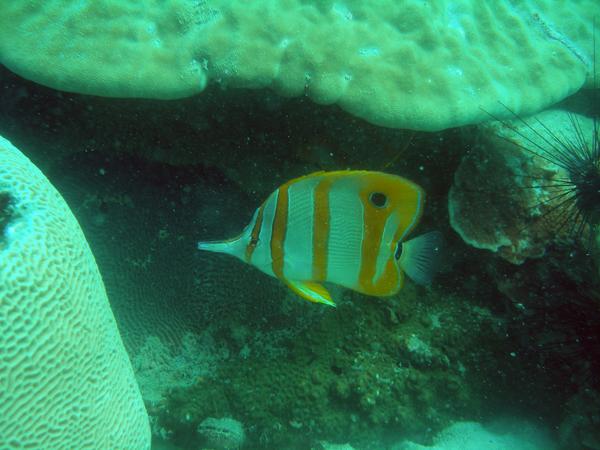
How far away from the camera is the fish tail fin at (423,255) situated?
6.93 ft

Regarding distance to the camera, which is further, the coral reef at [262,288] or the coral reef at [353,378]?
the coral reef at [353,378]

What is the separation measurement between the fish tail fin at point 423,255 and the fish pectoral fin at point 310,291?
1.47ft

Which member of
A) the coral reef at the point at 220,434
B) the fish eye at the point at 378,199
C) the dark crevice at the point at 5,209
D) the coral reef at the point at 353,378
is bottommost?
the coral reef at the point at 220,434

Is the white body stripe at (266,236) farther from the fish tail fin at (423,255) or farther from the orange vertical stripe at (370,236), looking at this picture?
the fish tail fin at (423,255)

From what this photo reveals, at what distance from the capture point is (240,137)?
280cm

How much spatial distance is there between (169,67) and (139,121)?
651 mm

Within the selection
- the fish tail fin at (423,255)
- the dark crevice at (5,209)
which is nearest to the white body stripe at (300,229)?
the fish tail fin at (423,255)

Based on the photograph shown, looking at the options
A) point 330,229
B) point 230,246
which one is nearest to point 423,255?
point 330,229

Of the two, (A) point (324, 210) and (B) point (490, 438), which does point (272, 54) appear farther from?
(B) point (490, 438)

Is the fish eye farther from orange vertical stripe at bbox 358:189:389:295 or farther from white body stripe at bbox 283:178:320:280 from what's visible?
white body stripe at bbox 283:178:320:280

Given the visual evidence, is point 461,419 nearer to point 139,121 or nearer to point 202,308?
point 202,308

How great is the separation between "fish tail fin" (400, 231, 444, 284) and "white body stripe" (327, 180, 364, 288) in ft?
0.89

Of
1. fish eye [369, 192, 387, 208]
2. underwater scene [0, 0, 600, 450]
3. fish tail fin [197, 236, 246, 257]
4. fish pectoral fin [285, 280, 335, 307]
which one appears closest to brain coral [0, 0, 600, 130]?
underwater scene [0, 0, 600, 450]

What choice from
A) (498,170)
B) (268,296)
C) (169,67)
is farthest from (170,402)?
(498,170)
